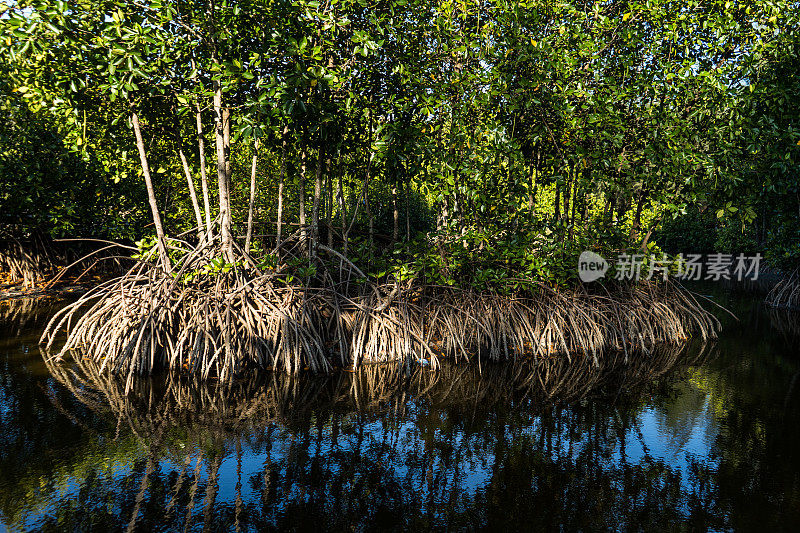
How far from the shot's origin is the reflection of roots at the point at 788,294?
13492mm

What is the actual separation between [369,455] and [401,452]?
0.30 metres

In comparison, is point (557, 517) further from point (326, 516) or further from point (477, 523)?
point (326, 516)

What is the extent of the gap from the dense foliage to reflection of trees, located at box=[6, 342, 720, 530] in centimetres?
216

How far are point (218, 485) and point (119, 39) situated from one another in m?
4.61

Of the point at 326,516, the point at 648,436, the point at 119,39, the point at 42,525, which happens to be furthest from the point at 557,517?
the point at 119,39

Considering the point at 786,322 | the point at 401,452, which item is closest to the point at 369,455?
the point at 401,452

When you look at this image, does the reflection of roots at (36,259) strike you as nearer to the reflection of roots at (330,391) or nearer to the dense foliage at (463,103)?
the dense foliage at (463,103)

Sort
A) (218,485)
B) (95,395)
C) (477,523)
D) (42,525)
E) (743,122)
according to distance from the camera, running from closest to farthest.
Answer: (42,525) → (477,523) → (218,485) → (95,395) → (743,122)

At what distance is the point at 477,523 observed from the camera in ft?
12.4

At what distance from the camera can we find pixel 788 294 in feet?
46.0

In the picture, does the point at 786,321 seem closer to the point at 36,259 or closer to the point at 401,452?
the point at 401,452

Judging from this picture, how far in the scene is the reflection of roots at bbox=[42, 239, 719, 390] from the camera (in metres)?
6.87

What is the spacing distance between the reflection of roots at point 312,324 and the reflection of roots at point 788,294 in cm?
711

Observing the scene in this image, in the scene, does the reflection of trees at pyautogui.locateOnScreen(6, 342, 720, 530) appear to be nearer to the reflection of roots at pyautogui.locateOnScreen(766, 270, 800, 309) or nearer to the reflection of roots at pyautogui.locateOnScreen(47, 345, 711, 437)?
the reflection of roots at pyautogui.locateOnScreen(47, 345, 711, 437)
